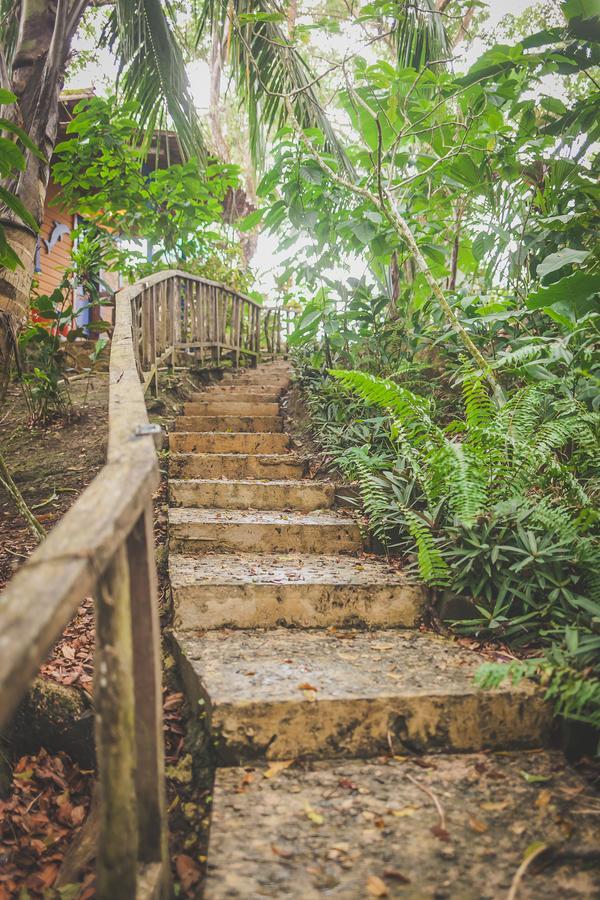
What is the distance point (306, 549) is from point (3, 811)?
5.59 feet

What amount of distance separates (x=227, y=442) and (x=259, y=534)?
4.64 ft

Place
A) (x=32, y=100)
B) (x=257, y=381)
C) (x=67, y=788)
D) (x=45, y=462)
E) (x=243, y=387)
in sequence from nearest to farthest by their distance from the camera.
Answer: (x=67, y=788)
(x=32, y=100)
(x=45, y=462)
(x=243, y=387)
(x=257, y=381)

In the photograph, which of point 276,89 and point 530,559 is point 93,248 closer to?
point 276,89

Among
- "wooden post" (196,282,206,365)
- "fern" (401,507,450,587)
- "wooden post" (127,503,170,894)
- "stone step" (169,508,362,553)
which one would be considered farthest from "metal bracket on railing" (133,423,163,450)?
"wooden post" (196,282,206,365)

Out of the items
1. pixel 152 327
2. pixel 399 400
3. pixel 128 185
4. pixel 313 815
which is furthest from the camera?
pixel 128 185

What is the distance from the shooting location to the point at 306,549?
9.62 feet

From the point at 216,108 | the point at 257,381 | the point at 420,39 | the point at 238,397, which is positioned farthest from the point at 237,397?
the point at 216,108

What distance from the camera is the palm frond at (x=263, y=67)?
169 inches

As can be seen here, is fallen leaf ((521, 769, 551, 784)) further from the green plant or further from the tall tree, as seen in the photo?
the green plant

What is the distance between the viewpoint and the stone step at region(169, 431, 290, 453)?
4.09 m

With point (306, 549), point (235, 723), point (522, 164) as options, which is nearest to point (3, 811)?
point (235, 723)

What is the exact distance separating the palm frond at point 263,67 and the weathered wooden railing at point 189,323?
5.21 feet

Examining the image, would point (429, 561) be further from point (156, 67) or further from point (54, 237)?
point (54, 237)

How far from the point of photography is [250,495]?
11.0 ft
